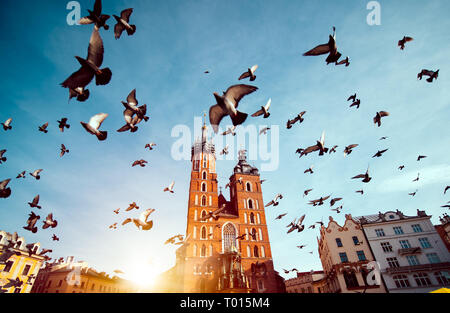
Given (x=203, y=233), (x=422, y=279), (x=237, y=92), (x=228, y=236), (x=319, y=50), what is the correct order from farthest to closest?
(x=228, y=236) < (x=203, y=233) < (x=422, y=279) < (x=237, y=92) < (x=319, y=50)

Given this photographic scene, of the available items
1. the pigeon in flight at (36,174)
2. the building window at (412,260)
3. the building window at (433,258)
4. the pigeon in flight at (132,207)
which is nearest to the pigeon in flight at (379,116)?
the pigeon in flight at (132,207)

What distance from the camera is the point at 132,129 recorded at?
8336 mm

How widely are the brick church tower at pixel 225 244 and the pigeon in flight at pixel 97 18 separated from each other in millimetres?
22733

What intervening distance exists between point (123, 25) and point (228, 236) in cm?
3723

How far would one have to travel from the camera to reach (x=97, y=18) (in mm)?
6320

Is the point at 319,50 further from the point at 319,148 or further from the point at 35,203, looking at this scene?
the point at 35,203

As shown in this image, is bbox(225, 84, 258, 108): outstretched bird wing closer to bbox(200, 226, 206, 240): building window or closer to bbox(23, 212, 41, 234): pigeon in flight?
bbox(23, 212, 41, 234): pigeon in flight

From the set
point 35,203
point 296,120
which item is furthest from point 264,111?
point 35,203

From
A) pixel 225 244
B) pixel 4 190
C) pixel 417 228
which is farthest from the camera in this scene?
pixel 225 244

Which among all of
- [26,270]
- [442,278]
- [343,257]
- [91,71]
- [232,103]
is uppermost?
[26,270]

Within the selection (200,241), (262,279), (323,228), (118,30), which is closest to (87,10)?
(118,30)

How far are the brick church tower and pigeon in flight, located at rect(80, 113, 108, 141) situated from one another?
21272 millimetres
